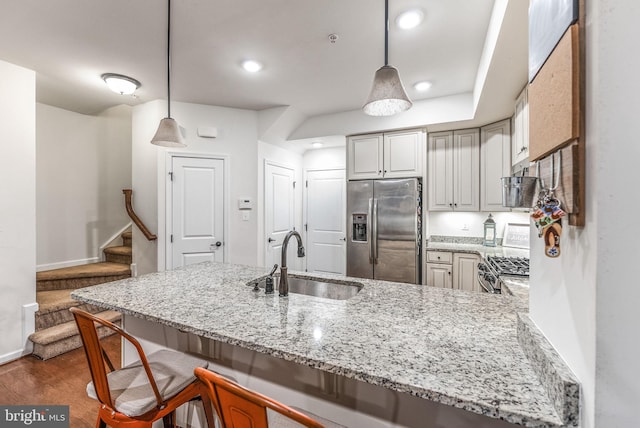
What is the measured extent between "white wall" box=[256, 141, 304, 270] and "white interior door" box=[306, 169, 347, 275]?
0.19m

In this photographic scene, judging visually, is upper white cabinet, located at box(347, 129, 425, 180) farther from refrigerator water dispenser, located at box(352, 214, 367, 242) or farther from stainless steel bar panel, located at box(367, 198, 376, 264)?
refrigerator water dispenser, located at box(352, 214, 367, 242)

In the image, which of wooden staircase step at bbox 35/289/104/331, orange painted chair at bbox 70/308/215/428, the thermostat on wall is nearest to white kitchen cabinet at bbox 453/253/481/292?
the thermostat on wall

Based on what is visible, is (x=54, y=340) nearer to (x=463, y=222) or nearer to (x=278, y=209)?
(x=278, y=209)

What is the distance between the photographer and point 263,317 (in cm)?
127

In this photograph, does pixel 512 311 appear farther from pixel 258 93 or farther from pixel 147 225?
pixel 147 225

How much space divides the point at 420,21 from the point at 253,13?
1.15m

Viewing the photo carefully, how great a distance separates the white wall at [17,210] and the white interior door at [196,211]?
48.9 inches

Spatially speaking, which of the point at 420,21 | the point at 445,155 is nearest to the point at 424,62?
the point at 420,21

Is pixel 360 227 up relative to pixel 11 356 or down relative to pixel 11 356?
up

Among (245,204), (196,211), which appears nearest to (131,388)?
(196,211)

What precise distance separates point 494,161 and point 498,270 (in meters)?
1.60

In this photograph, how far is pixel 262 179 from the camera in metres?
4.05

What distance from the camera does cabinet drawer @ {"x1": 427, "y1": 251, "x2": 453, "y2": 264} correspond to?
3482 mm

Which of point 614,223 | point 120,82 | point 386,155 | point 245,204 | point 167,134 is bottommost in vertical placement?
point 614,223
